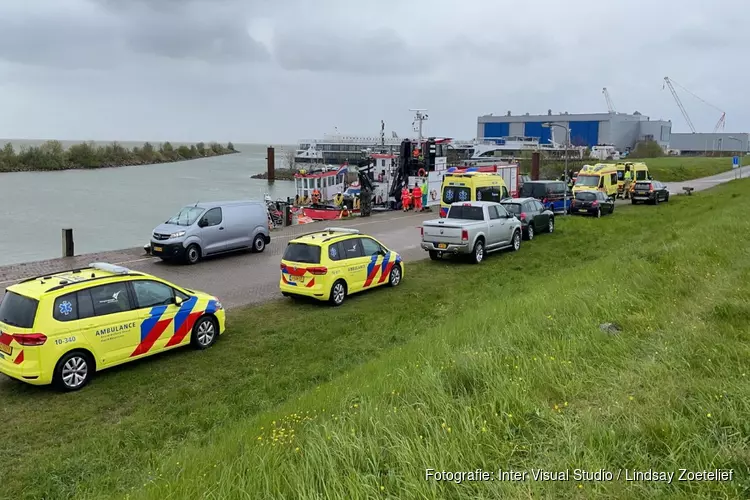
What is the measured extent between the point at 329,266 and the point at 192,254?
6.49 meters

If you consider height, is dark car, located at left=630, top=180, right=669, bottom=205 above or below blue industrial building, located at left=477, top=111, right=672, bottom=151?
below

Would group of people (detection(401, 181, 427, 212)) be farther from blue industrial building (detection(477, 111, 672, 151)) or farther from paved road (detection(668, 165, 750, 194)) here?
blue industrial building (detection(477, 111, 672, 151))

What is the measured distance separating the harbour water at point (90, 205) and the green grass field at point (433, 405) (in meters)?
20.0

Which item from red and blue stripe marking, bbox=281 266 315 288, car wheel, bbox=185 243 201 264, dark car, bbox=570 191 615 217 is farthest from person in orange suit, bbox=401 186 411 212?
red and blue stripe marking, bbox=281 266 315 288

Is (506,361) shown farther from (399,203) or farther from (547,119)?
(547,119)

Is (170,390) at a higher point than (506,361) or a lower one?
lower

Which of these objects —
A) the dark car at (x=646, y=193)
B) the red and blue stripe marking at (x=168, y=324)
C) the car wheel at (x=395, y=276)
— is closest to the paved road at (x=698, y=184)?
the dark car at (x=646, y=193)

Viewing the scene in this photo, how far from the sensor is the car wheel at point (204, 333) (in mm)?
9547

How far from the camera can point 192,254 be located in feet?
55.6

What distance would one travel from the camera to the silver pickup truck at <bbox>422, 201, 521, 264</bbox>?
1683cm

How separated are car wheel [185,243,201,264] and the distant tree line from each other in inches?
3226

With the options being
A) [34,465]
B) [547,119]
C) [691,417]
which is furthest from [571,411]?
[547,119]

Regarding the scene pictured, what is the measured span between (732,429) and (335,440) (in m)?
2.63

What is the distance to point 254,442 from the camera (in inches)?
181
